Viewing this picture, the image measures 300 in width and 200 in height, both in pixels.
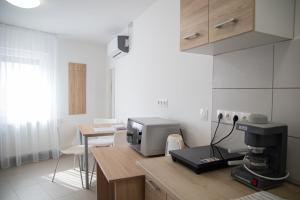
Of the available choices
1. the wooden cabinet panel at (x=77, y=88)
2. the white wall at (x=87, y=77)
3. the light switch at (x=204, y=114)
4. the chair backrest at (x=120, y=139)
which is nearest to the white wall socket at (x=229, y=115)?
the light switch at (x=204, y=114)

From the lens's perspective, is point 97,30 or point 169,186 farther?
point 97,30

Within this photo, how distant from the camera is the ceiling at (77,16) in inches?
96.2

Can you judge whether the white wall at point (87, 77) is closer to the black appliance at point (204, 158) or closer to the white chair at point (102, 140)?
the white chair at point (102, 140)

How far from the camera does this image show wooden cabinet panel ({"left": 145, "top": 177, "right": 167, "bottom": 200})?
3.44 ft

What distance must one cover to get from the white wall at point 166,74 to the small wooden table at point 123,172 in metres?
0.61

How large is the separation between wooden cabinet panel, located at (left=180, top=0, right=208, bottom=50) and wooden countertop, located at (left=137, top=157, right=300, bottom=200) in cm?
77

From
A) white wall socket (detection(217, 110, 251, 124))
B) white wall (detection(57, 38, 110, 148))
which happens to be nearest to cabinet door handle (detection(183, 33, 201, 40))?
white wall socket (detection(217, 110, 251, 124))

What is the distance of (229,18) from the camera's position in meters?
0.98

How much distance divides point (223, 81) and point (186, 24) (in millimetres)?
492

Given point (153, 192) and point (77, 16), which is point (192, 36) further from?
point (77, 16)

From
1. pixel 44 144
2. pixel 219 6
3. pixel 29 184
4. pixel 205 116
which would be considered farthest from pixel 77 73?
pixel 219 6

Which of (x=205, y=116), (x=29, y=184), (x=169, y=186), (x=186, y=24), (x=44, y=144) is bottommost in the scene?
(x=29, y=184)

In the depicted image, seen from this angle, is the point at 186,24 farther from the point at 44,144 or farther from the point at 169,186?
the point at 44,144

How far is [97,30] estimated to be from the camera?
3471 mm
